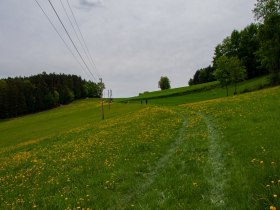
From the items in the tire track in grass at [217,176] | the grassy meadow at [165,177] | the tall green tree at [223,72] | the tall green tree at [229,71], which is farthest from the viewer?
the tall green tree at [223,72]

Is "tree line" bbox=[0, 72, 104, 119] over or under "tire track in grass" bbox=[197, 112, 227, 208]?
over

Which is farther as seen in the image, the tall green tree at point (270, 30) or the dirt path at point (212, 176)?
the tall green tree at point (270, 30)

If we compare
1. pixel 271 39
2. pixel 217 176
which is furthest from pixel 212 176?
pixel 271 39

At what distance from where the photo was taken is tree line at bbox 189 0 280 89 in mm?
71963

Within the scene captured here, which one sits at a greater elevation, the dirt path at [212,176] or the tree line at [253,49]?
the tree line at [253,49]

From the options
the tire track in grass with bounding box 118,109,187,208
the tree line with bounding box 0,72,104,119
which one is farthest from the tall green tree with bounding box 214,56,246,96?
the tire track in grass with bounding box 118,109,187,208

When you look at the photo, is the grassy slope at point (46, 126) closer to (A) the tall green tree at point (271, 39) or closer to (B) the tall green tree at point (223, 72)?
(B) the tall green tree at point (223, 72)

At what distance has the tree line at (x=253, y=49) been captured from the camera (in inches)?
2833

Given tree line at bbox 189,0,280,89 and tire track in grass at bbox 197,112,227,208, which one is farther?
tree line at bbox 189,0,280,89

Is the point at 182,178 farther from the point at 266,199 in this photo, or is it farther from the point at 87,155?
the point at 87,155

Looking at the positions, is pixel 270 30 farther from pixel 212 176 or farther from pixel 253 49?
pixel 212 176

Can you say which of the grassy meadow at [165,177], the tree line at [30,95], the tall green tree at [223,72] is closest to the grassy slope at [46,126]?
the tall green tree at [223,72]

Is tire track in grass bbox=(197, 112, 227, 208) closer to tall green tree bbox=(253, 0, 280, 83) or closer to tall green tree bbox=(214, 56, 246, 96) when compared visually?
tall green tree bbox=(253, 0, 280, 83)

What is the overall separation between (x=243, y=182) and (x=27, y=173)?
1116cm
